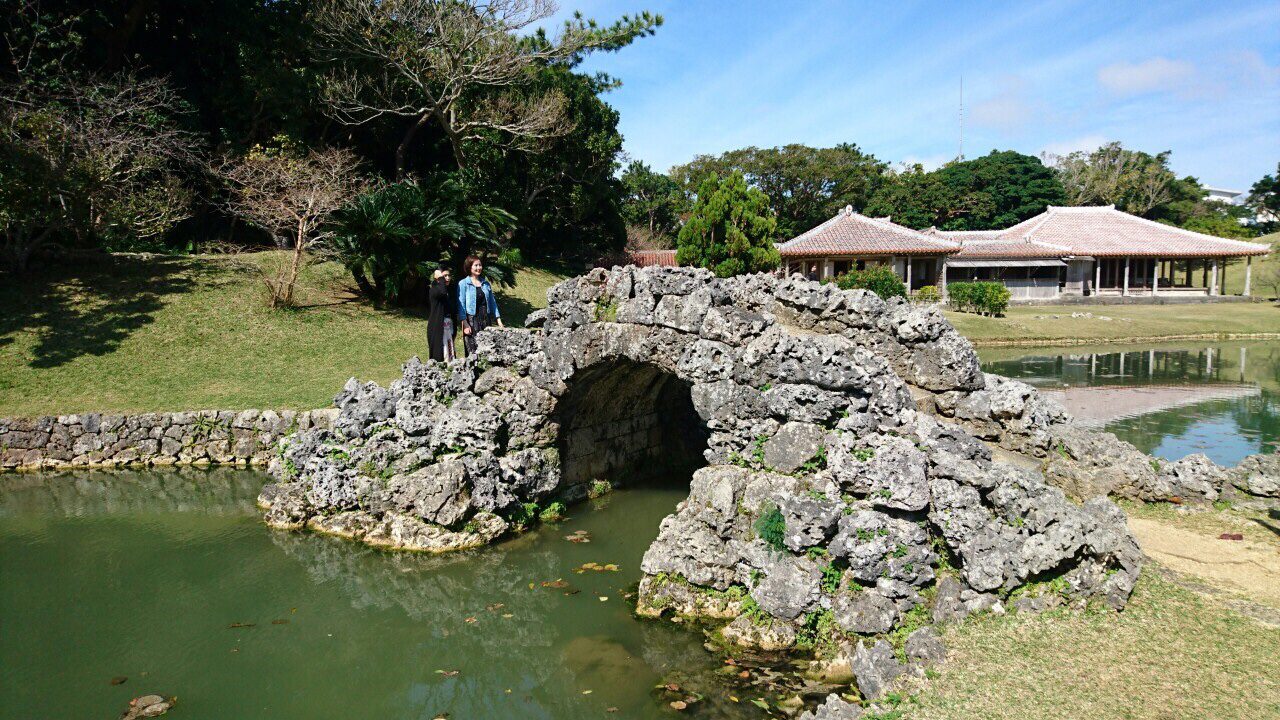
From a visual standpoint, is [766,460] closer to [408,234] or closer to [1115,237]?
[408,234]

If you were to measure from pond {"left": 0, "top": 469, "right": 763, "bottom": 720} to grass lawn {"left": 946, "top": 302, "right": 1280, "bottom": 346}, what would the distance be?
25.8 metres

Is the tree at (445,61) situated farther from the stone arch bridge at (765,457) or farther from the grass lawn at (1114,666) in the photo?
the grass lawn at (1114,666)

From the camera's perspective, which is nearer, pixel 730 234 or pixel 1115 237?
pixel 730 234

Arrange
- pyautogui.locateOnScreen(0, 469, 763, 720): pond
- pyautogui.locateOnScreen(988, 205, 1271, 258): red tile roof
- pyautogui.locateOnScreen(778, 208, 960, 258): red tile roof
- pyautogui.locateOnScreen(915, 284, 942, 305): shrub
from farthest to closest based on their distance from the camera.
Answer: pyautogui.locateOnScreen(988, 205, 1271, 258): red tile roof, pyautogui.locateOnScreen(778, 208, 960, 258): red tile roof, pyautogui.locateOnScreen(915, 284, 942, 305): shrub, pyautogui.locateOnScreen(0, 469, 763, 720): pond

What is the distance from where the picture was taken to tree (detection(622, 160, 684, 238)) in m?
50.9

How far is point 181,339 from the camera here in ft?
57.7

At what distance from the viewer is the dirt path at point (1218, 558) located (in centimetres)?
695

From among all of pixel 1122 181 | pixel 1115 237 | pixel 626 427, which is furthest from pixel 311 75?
pixel 1122 181

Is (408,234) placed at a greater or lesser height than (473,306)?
greater

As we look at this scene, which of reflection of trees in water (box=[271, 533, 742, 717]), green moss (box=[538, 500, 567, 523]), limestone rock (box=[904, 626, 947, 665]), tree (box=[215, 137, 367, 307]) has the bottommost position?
reflection of trees in water (box=[271, 533, 742, 717])

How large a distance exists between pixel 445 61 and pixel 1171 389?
24121 mm

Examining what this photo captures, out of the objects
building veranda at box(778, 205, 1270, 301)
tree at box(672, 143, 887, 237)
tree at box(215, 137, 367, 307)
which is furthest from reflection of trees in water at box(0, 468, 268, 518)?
tree at box(672, 143, 887, 237)

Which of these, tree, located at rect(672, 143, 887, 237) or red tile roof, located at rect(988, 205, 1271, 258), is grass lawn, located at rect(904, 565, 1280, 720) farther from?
tree, located at rect(672, 143, 887, 237)

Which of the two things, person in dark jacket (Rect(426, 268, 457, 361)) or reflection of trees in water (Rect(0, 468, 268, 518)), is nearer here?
reflection of trees in water (Rect(0, 468, 268, 518))
